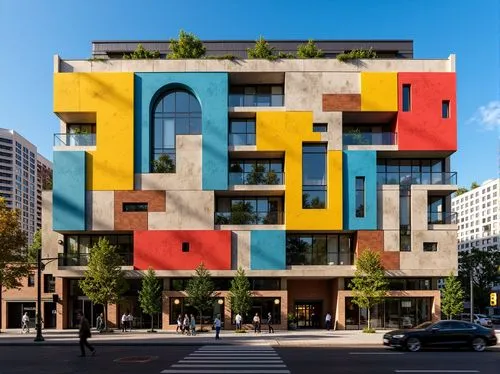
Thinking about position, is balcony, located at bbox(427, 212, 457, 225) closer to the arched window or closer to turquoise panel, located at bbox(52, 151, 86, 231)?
the arched window

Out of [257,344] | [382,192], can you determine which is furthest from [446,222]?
[257,344]

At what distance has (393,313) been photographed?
121ft

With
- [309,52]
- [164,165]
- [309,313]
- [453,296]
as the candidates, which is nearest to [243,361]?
[164,165]

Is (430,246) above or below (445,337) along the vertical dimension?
above

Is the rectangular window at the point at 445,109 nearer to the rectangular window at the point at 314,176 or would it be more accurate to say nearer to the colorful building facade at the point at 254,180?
the colorful building facade at the point at 254,180

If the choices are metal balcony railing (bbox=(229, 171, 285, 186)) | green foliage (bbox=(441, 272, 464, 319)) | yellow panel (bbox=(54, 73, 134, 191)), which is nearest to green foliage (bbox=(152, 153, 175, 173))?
yellow panel (bbox=(54, 73, 134, 191))

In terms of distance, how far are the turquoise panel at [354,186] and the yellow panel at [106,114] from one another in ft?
56.3

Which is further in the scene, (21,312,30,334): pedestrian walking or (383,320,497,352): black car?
(21,312,30,334): pedestrian walking

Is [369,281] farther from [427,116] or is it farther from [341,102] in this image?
[341,102]

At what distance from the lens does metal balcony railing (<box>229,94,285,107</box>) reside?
3725cm

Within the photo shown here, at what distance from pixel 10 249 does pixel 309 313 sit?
24418mm

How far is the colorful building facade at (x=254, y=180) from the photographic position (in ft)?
118

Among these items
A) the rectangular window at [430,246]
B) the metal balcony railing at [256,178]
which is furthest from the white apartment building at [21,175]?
the rectangular window at [430,246]

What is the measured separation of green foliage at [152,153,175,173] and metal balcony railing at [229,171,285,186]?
191 inches
